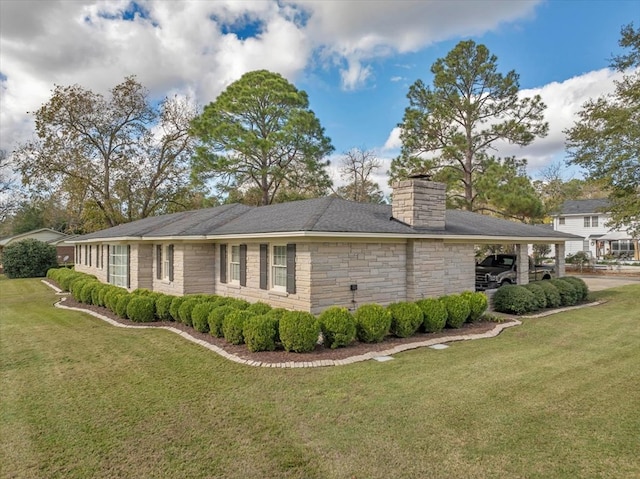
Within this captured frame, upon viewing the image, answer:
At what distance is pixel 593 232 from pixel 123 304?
4233 centimetres

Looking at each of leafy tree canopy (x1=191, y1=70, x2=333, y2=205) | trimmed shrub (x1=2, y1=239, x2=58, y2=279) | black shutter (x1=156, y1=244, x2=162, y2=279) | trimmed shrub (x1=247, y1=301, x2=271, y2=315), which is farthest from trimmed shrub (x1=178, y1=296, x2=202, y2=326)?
trimmed shrub (x1=2, y1=239, x2=58, y2=279)

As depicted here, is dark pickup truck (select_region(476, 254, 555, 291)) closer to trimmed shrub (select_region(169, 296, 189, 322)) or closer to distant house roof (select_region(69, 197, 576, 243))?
distant house roof (select_region(69, 197, 576, 243))

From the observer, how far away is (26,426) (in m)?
4.74

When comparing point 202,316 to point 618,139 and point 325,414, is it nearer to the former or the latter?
point 325,414

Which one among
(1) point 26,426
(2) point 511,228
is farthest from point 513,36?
(1) point 26,426

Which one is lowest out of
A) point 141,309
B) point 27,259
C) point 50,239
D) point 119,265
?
point 141,309

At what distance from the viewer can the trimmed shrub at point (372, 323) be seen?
326 inches

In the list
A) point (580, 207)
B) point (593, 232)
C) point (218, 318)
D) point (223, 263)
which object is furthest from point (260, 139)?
point (593, 232)

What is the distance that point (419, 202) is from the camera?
36.9 feet

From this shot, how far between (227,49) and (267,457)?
1626 centimetres

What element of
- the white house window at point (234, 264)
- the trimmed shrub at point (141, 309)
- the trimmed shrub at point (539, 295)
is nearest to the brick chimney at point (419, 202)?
the trimmed shrub at point (539, 295)

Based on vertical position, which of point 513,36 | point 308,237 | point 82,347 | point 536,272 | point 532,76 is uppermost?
point 532,76

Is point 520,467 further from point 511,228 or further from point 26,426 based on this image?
point 511,228

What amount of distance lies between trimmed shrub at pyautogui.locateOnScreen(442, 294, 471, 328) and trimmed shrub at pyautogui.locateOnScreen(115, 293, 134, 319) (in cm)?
922
